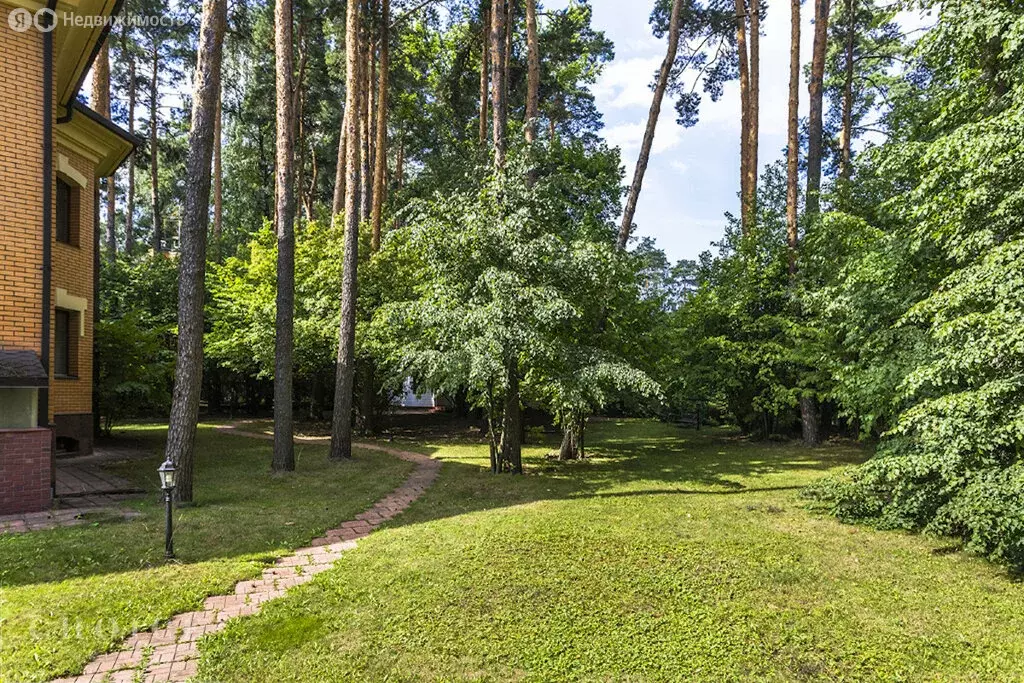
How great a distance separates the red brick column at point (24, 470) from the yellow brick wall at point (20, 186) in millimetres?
1463

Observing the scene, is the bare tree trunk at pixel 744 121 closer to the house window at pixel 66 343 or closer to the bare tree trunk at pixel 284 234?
the bare tree trunk at pixel 284 234

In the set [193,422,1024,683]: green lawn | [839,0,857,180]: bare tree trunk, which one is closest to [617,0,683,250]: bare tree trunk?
[839,0,857,180]: bare tree trunk

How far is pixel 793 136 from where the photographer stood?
15.7 metres

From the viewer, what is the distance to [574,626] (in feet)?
14.9

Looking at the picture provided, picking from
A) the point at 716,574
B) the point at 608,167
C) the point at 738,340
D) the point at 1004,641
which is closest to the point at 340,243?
the point at 608,167

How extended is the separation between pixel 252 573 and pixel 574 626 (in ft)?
10.8

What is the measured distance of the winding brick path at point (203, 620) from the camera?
3684mm

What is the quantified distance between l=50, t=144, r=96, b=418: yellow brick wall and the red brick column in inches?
189

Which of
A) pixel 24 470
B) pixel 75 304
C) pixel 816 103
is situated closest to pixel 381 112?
pixel 75 304

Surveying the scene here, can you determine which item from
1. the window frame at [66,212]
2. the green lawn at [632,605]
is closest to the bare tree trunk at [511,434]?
the green lawn at [632,605]

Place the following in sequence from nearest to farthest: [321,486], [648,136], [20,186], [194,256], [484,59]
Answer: [20,186], [194,256], [321,486], [648,136], [484,59]

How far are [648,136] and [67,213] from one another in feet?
48.5

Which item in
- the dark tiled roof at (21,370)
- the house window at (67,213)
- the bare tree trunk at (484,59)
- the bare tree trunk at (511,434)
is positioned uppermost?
the bare tree trunk at (484,59)

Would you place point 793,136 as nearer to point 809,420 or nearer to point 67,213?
point 809,420
